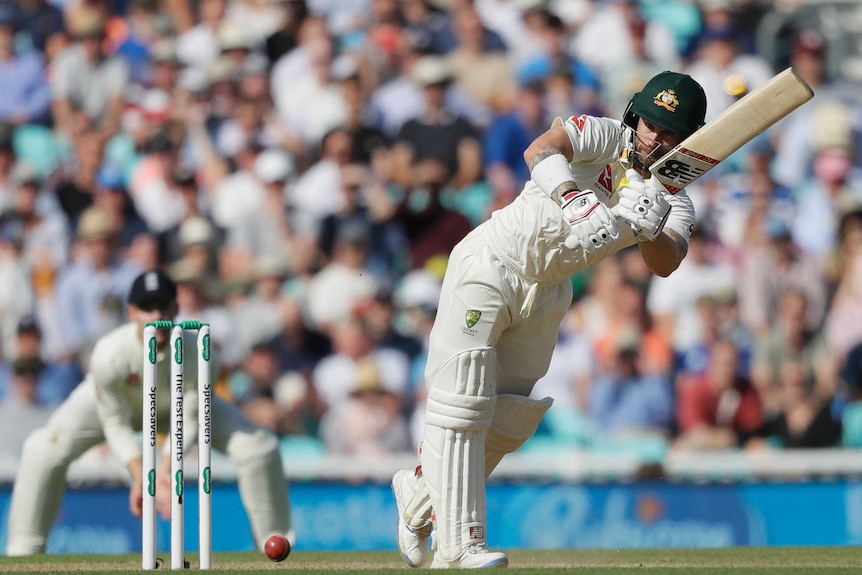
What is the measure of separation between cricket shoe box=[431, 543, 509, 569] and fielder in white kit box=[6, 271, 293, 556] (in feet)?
6.07

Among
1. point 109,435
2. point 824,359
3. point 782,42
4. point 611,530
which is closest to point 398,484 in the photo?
point 109,435

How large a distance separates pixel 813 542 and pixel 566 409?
6.11ft

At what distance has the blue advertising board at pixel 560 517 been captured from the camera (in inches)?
332

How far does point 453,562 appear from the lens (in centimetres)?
499

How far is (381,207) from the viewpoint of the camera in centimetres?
1068

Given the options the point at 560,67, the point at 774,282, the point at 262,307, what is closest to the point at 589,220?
the point at 774,282

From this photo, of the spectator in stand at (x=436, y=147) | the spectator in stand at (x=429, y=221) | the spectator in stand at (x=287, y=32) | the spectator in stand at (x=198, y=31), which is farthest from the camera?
the spectator in stand at (x=198, y=31)

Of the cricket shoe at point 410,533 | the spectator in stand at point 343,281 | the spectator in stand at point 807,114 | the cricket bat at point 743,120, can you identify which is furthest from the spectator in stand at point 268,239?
the cricket bat at point 743,120

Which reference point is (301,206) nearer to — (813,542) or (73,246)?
(73,246)

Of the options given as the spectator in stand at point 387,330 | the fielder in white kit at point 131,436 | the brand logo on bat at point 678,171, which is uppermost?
the spectator in stand at point 387,330

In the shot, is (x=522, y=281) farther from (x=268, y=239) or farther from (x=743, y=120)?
(x=268, y=239)

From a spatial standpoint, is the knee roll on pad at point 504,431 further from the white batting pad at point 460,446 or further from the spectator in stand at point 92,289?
the spectator in stand at point 92,289

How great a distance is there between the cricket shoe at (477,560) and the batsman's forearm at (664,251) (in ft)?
3.88

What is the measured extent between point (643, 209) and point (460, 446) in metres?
1.04
